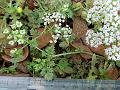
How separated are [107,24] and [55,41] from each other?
243mm

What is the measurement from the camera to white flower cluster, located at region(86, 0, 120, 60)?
128cm

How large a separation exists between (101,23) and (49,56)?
0.27 meters

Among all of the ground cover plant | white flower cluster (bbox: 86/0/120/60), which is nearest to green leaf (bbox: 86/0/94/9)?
the ground cover plant

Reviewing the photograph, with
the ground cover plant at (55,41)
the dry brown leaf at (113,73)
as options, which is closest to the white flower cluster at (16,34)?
the ground cover plant at (55,41)

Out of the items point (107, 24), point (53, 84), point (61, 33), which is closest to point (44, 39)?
point (61, 33)

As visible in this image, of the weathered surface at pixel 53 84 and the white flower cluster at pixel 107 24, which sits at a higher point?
the white flower cluster at pixel 107 24

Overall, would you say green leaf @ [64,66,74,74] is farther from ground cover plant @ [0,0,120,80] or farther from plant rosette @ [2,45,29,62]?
plant rosette @ [2,45,29,62]

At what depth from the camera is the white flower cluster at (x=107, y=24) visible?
1.28m

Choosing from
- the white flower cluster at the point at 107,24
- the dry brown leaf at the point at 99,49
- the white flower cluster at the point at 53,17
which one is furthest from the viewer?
the dry brown leaf at the point at 99,49

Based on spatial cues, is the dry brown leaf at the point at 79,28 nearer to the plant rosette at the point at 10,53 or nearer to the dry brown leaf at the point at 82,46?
the dry brown leaf at the point at 82,46

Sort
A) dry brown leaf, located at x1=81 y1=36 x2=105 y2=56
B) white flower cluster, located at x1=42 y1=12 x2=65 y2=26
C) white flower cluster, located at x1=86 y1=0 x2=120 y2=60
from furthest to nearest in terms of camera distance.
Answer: dry brown leaf, located at x1=81 y1=36 x2=105 y2=56, white flower cluster, located at x1=42 y1=12 x2=65 y2=26, white flower cluster, located at x1=86 y1=0 x2=120 y2=60

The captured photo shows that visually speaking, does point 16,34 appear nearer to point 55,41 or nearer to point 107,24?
point 55,41

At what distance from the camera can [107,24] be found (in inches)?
51.1

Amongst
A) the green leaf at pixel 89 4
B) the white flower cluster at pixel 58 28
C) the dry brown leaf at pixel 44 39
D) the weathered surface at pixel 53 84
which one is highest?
the green leaf at pixel 89 4
